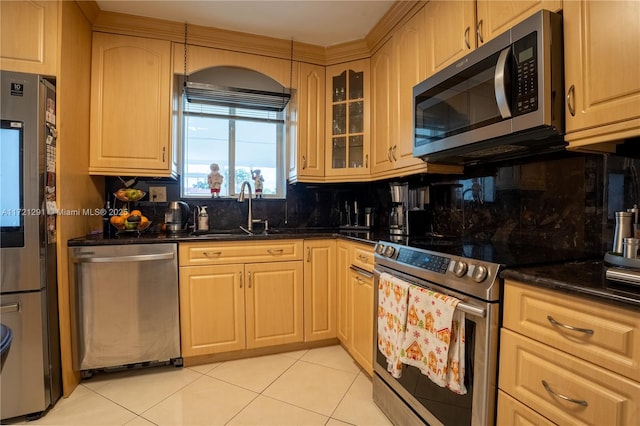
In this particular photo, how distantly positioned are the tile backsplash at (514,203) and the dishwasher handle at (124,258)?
0.64 m

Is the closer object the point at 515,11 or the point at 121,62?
the point at 515,11

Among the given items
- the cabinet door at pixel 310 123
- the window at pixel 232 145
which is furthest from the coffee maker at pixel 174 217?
the cabinet door at pixel 310 123

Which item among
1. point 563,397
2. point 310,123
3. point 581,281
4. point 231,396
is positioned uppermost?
point 310,123

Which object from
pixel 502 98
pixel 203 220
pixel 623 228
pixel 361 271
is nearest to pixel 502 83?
pixel 502 98

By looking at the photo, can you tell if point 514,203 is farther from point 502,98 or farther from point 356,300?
point 356,300

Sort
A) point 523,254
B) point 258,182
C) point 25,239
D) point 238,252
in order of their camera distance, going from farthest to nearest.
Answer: point 258,182, point 238,252, point 25,239, point 523,254

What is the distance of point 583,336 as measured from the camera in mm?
839

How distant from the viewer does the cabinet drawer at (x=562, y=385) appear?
77cm

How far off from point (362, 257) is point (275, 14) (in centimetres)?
174

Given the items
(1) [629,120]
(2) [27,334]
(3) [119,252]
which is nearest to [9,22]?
(3) [119,252]

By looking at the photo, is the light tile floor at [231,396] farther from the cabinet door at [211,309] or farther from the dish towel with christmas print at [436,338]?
the dish towel with christmas print at [436,338]

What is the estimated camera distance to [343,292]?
2.28 meters

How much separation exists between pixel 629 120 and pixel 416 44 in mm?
1240

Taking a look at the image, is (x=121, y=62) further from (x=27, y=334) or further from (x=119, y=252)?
(x=27, y=334)
